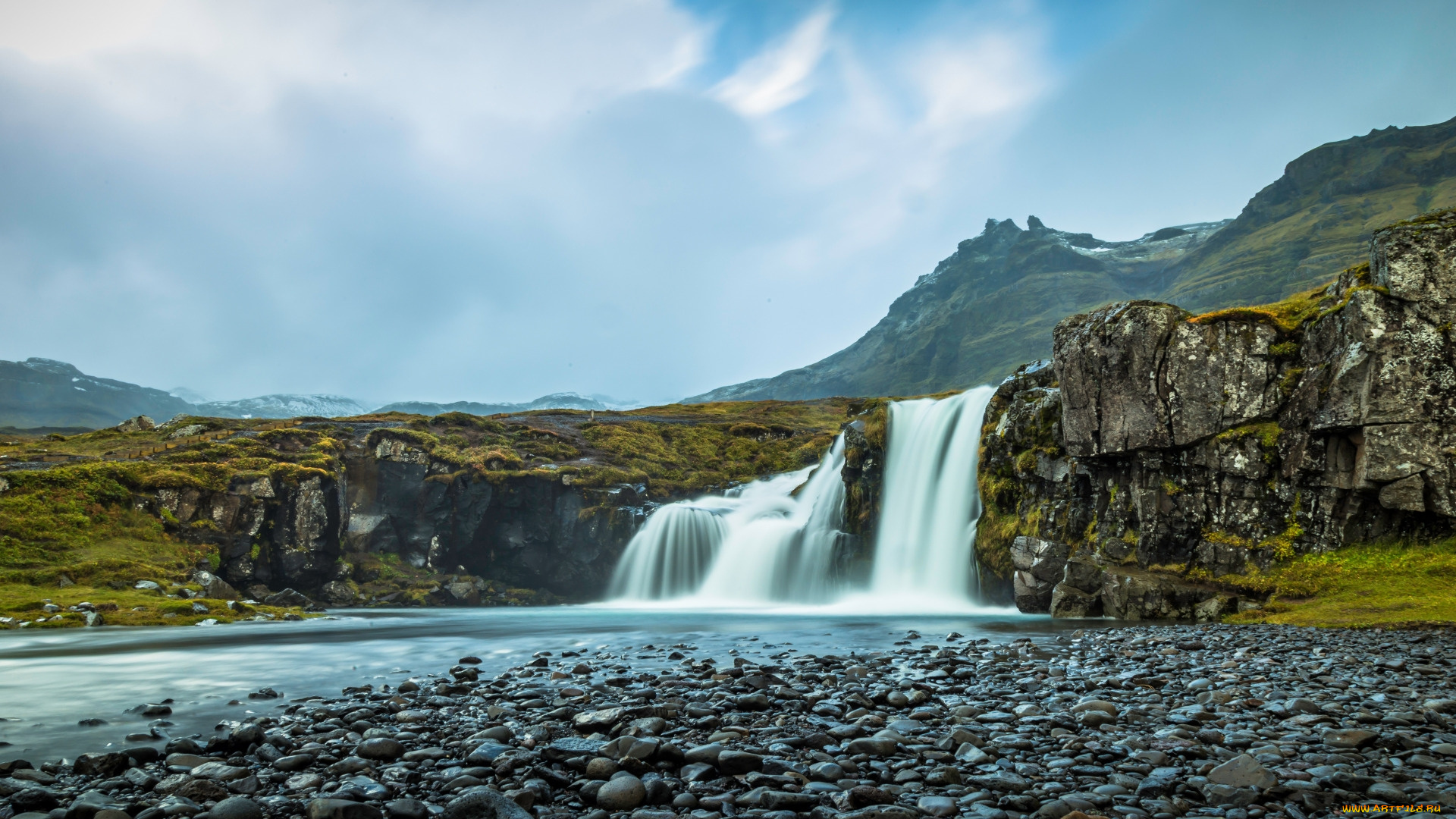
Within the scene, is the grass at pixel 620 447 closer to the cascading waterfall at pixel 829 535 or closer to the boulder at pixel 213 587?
the cascading waterfall at pixel 829 535

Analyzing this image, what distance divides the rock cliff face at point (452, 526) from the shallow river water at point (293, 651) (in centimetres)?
1390

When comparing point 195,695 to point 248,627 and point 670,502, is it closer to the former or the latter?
point 248,627

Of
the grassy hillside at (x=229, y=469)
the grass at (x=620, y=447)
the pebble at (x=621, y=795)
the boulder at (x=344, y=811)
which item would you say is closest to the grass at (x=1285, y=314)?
the pebble at (x=621, y=795)

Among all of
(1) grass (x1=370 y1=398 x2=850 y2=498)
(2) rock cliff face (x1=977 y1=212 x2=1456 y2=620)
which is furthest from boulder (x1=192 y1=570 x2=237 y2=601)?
(2) rock cliff face (x1=977 y1=212 x2=1456 y2=620)

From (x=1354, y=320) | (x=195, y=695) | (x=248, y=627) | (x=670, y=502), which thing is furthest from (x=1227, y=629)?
(x=670, y=502)

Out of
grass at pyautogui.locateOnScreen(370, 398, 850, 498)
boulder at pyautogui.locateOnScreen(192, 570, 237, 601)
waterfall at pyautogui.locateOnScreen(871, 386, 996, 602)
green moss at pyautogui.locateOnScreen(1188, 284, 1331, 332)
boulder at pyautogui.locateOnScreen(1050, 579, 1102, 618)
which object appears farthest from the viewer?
grass at pyautogui.locateOnScreen(370, 398, 850, 498)

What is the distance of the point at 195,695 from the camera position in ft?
36.8

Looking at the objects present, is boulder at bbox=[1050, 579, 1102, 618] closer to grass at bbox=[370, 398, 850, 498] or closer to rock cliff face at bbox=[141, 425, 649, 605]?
rock cliff face at bbox=[141, 425, 649, 605]

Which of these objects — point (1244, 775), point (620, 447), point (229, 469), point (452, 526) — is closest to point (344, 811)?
point (1244, 775)

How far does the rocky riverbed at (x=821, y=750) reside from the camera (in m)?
5.35

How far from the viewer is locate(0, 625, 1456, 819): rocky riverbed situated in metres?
5.35

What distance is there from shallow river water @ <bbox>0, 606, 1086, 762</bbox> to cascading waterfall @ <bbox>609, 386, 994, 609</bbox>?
632 centimetres

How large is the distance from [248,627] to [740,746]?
79.3 feet

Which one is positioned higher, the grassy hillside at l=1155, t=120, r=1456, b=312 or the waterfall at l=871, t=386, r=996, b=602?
the grassy hillside at l=1155, t=120, r=1456, b=312
